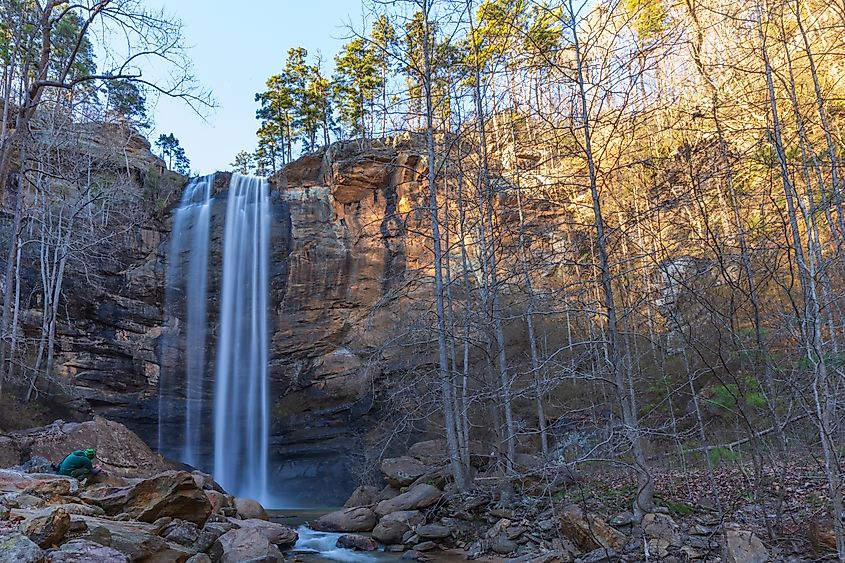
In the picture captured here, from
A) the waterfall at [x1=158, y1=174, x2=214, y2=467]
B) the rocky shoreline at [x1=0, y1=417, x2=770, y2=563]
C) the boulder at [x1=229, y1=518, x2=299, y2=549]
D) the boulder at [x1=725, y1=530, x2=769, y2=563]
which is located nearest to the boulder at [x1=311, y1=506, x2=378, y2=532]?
the rocky shoreline at [x1=0, y1=417, x2=770, y2=563]

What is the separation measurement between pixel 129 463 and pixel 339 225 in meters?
12.0

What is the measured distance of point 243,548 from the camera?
7594 millimetres

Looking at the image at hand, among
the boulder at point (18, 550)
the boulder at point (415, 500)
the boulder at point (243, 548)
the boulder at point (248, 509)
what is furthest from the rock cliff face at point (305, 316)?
the boulder at point (18, 550)

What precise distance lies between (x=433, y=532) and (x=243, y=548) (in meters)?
3.16

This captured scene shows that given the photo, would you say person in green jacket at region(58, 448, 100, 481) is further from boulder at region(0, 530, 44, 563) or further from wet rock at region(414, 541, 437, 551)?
wet rock at region(414, 541, 437, 551)

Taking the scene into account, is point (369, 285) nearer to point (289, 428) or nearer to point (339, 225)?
point (339, 225)

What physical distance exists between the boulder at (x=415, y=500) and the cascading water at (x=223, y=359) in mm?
10457

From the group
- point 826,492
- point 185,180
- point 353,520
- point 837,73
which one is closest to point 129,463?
point 353,520

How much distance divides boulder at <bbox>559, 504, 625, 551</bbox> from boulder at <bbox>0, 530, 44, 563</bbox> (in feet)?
17.4

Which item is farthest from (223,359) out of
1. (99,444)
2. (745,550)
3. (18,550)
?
(745,550)

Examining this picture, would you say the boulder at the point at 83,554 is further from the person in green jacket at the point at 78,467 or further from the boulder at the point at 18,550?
the person in green jacket at the point at 78,467

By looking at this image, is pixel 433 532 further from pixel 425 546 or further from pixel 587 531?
pixel 587 531

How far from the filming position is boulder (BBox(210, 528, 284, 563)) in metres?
7.11

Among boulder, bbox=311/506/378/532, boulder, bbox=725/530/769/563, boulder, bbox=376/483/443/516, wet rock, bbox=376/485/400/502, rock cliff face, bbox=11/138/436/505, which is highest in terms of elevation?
rock cliff face, bbox=11/138/436/505
